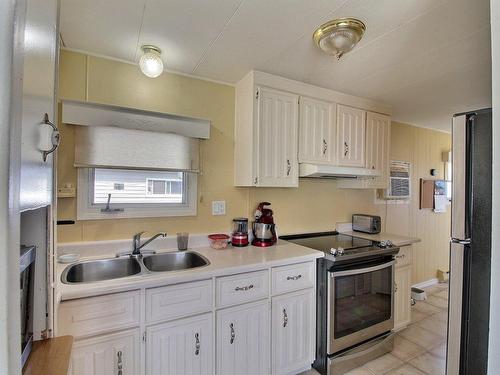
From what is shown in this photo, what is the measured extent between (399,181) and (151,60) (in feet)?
10.8

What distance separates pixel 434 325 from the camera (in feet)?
8.70

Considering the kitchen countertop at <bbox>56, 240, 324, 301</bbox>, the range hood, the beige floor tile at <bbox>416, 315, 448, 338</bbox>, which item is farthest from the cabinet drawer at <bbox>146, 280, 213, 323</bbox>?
the beige floor tile at <bbox>416, 315, 448, 338</bbox>

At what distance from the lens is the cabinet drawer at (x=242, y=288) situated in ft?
5.05

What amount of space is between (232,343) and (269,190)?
4.32 ft

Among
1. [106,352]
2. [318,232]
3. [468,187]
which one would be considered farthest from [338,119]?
[106,352]

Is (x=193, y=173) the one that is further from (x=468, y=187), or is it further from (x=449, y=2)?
(x=449, y=2)

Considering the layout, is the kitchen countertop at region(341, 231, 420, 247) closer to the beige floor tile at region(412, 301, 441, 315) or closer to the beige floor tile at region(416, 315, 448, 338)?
the beige floor tile at region(416, 315, 448, 338)

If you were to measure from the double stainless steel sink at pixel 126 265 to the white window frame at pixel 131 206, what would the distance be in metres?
0.31

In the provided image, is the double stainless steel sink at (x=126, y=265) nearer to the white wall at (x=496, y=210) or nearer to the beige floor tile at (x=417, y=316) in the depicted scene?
the white wall at (x=496, y=210)

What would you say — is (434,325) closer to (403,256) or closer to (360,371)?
(403,256)

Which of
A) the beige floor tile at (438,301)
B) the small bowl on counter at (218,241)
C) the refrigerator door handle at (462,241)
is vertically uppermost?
the refrigerator door handle at (462,241)

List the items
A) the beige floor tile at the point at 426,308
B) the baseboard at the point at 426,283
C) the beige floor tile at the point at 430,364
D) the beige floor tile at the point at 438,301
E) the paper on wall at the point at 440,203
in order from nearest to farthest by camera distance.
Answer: the beige floor tile at the point at 430,364
the beige floor tile at the point at 426,308
the beige floor tile at the point at 438,301
the baseboard at the point at 426,283
the paper on wall at the point at 440,203

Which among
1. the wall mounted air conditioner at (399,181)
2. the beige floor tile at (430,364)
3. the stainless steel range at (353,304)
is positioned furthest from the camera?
the wall mounted air conditioner at (399,181)

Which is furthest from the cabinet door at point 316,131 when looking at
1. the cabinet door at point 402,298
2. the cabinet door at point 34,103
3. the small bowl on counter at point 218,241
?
the cabinet door at point 34,103
